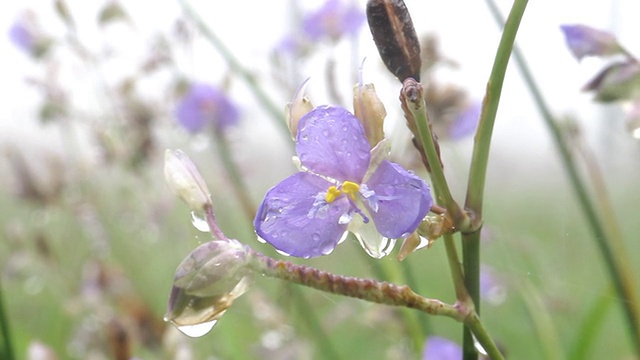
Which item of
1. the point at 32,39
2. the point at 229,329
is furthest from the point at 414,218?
the point at 32,39

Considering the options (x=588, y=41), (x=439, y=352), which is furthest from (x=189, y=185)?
(x=439, y=352)

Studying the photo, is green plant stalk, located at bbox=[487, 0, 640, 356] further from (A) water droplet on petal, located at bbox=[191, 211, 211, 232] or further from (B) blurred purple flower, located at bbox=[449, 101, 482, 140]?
(A) water droplet on petal, located at bbox=[191, 211, 211, 232]

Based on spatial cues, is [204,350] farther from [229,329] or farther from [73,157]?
[229,329]

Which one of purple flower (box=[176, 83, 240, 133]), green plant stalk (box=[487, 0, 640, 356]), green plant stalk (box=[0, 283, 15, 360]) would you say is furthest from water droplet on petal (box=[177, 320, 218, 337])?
purple flower (box=[176, 83, 240, 133])

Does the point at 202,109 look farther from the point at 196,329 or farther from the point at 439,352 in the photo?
the point at 196,329

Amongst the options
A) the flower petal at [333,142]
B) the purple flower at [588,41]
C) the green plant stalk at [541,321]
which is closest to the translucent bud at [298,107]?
the flower petal at [333,142]

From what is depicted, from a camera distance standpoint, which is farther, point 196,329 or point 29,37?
point 29,37

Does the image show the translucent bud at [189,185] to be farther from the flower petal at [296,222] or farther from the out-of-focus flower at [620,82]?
the out-of-focus flower at [620,82]
